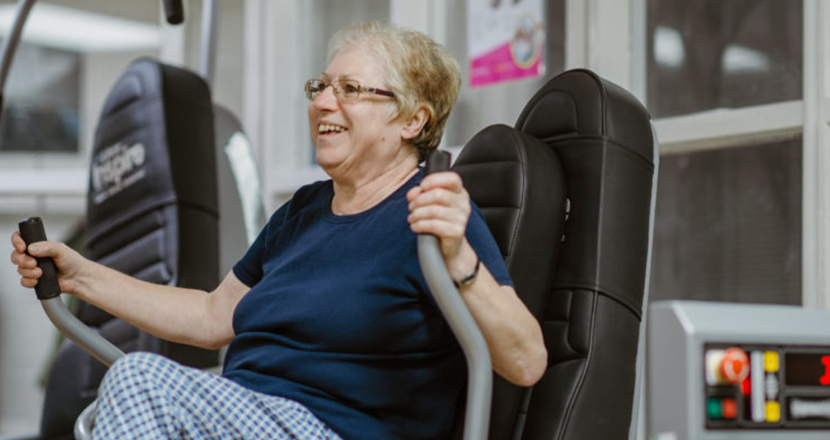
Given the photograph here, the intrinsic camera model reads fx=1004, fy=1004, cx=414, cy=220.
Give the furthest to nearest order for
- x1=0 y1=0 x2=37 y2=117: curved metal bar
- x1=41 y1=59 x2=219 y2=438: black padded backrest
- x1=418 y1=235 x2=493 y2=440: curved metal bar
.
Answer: x1=0 y1=0 x2=37 y2=117: curved metal bar, x1=41 y1=59 x2=219 y2=438: black padded backrest, x1=418 y1=235 x2=493 y2=440: curved metal bar

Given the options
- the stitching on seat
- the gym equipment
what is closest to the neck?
the stitching on seat

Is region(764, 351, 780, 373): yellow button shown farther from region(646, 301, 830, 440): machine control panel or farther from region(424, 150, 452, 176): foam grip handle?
region(424, 150, 452, 176): foam grip handle

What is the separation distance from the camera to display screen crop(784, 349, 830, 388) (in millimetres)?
844

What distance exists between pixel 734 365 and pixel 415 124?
0.81 m

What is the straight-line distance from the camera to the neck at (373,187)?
5.04 ft

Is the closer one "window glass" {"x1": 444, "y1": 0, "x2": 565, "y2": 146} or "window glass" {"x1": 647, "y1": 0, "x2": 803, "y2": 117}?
"window glass" {"x1": 647, "y1": 0, "x2": 803, "y2": 117}

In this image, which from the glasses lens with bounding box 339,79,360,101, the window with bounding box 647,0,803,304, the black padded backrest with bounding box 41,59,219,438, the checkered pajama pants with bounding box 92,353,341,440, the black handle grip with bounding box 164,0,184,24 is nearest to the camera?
the checkered pajama pants with bounding box 92,353,341,440

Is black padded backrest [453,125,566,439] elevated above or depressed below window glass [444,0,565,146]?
below

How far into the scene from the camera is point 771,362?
836mm

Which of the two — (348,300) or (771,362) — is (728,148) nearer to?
(348,300)

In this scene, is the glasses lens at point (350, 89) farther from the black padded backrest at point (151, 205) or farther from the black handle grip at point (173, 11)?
the black handle grip at point (173, 11)

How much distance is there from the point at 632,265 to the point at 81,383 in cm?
147

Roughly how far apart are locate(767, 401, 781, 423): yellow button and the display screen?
0.07 ft

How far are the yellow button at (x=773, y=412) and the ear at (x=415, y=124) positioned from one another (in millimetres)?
812
